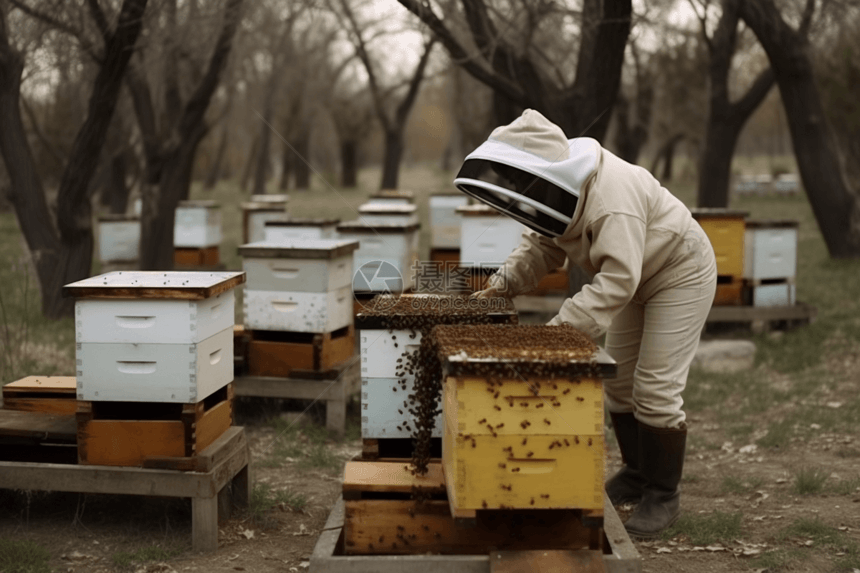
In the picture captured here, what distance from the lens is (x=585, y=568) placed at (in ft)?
8.63

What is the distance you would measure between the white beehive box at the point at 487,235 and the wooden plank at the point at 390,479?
12.7 feet

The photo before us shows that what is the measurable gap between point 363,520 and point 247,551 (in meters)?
0.83

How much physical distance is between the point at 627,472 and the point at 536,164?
169 centimetres

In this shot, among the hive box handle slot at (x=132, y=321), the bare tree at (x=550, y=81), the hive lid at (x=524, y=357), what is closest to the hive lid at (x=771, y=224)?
the bare tree at (x=550, y=81)

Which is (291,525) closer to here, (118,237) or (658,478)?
(658,478)

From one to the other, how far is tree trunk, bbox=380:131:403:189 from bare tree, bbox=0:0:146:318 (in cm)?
1015

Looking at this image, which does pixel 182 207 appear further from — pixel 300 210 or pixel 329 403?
pixel 300 210

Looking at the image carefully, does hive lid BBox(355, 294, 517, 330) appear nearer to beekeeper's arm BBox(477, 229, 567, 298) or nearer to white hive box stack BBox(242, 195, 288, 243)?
beekeeper's arm BBox(477, 229, 567, 298)

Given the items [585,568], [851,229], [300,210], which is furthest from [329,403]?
[300,210]

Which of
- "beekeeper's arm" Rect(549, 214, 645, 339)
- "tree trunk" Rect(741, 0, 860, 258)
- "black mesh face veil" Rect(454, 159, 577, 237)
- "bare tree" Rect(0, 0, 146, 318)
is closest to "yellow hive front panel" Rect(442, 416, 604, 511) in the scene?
"beekeeper's arm" Rect(549, 214, 645, 339)

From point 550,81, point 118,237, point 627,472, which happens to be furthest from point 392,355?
point 118,237

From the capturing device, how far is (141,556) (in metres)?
3.38

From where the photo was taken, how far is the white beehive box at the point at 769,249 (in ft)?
23.4

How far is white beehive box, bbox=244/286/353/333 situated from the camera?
189 inches
